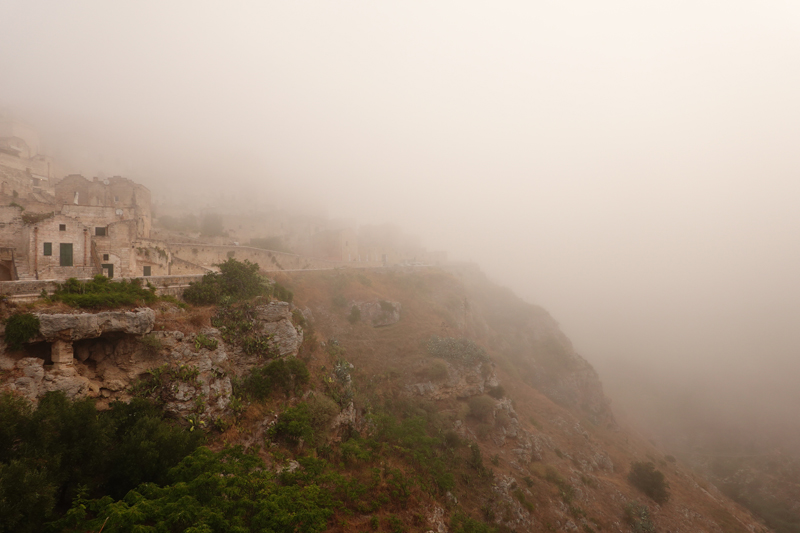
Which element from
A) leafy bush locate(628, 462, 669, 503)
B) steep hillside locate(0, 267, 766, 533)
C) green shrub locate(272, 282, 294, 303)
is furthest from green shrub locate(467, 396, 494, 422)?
green shrub locate(272, 282, 294, 303)

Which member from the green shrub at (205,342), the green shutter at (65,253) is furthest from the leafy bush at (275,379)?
the green shutter at (65,253)

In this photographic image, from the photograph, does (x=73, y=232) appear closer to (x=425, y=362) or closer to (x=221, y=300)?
(x=221, y=300)

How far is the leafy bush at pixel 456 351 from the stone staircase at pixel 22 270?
94.9 feet

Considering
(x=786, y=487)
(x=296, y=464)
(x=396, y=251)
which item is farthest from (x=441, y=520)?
(x=396, y=251)

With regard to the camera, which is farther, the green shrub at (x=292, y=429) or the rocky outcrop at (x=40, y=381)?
the green shrub at (x=292, y=429)

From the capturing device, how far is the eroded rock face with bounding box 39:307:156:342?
12.0 m

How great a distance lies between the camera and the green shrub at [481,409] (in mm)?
28164

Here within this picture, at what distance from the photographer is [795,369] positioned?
74312 millimetres

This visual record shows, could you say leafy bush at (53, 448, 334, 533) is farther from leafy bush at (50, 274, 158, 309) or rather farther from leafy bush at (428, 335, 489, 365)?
leafy bush at (428, 335, 489, 365)

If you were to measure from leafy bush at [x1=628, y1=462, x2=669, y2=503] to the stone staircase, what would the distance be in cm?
4810

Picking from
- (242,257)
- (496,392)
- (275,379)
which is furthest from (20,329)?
(496,392)

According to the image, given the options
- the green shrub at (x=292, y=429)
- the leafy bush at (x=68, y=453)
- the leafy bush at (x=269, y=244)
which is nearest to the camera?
the leafy bush at (x=68, y=453)

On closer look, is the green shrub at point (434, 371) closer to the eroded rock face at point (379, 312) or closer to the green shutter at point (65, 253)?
the eroded rock face at point (379, 312)

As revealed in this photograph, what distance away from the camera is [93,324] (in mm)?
12898
